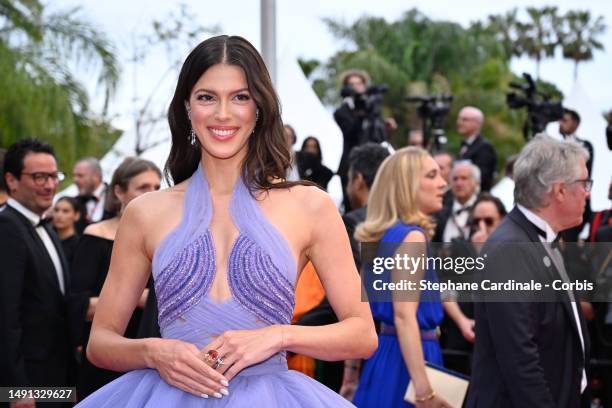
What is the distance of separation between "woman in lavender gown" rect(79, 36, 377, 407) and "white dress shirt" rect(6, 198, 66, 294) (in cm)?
269

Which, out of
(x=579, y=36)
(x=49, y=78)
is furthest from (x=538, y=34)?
(x=49, y=78)

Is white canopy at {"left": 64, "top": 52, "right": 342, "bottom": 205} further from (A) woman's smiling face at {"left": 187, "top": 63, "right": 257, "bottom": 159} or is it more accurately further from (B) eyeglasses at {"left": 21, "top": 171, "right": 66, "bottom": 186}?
(A) woman's smiling face at {"left": 187, "top": 63, "right": 257, "bottom": 159}

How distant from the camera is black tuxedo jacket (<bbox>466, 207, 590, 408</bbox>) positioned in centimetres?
418

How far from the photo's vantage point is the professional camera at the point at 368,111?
32.9 ft

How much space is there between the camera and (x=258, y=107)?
9.66 ft

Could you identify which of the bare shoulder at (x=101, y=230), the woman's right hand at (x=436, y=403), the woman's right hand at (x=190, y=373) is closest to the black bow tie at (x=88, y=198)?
the bare shoulder at (x=101, y=230)

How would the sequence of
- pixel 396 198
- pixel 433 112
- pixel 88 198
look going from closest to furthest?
pixel 396 198 → pixel 88 198 → pixel 433 112

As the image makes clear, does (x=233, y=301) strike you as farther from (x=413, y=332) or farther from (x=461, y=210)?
(x=461, y=210)

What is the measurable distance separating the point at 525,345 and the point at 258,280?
1.77 meters

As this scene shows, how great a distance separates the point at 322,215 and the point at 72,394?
116 inches

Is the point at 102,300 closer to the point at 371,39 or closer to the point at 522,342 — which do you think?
the point at 522,342

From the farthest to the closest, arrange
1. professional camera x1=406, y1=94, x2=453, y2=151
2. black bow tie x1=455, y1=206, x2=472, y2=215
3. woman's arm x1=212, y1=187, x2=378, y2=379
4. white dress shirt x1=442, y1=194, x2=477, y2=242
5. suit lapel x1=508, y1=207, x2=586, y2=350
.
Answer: professional camera x1=406, y1=94, x2=453, y2=151, black bow tie x1=455, y1=206, x2=472, y2=215, white dress shirt x1=442, y1=194, x2=477, y2=242, suit lapel x1=508, y1=207, x2=586, y2=350, woman's arm x1=212, y1=187, x2=378, y2=379

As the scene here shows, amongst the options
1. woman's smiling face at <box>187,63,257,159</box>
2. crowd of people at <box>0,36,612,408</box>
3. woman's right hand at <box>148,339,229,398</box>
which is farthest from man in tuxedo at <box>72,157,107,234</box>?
woman's right hand at <box>148,339,229,398</box>

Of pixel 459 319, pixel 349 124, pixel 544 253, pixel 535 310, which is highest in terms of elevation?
pixel 349 124
